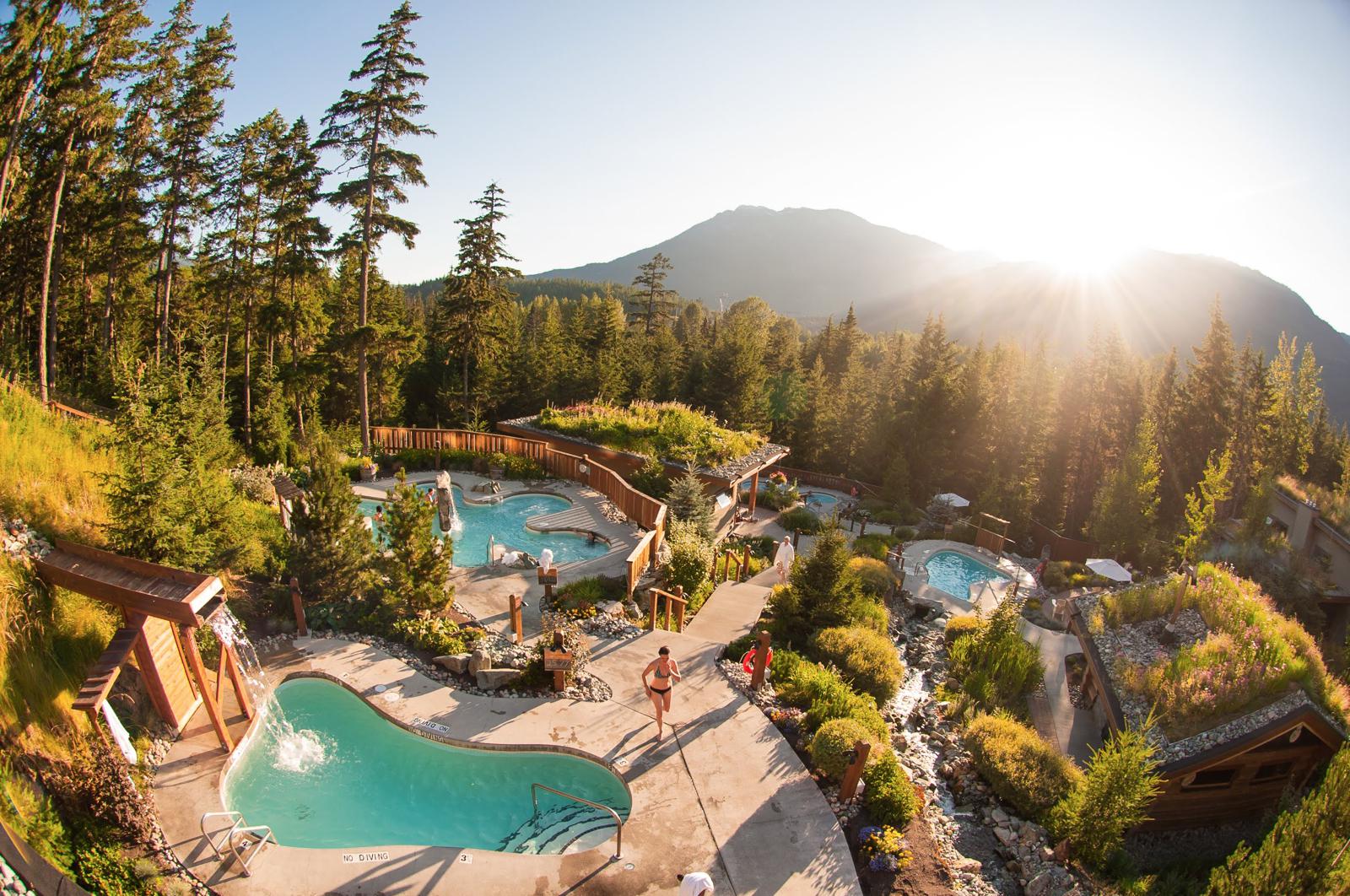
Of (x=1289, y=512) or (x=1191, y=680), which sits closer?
(x=1191, y=680)

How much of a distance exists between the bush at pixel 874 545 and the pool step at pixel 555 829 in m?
12.7

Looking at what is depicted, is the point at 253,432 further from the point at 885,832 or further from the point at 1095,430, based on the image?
the point at 1095,430

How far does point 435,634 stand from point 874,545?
14.0 m

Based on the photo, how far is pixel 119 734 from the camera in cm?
672

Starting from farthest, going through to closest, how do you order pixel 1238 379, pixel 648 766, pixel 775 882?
pixel 1238 379 → pixel 648 766 → pixel 775 882

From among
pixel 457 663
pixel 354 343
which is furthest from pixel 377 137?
pixel 457 663

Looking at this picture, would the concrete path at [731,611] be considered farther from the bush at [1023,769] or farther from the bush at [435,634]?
the bush at [1023,769]

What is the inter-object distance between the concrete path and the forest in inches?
477

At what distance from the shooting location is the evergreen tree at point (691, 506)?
52.2 ft

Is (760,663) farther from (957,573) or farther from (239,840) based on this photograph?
(957,573)

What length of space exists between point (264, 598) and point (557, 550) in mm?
6757

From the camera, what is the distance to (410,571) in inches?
412

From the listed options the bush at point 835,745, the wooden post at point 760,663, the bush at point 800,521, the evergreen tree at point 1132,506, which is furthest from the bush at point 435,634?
the evergreen tree at point 1132,506

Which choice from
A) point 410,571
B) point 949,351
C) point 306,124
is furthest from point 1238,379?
point 306,124
